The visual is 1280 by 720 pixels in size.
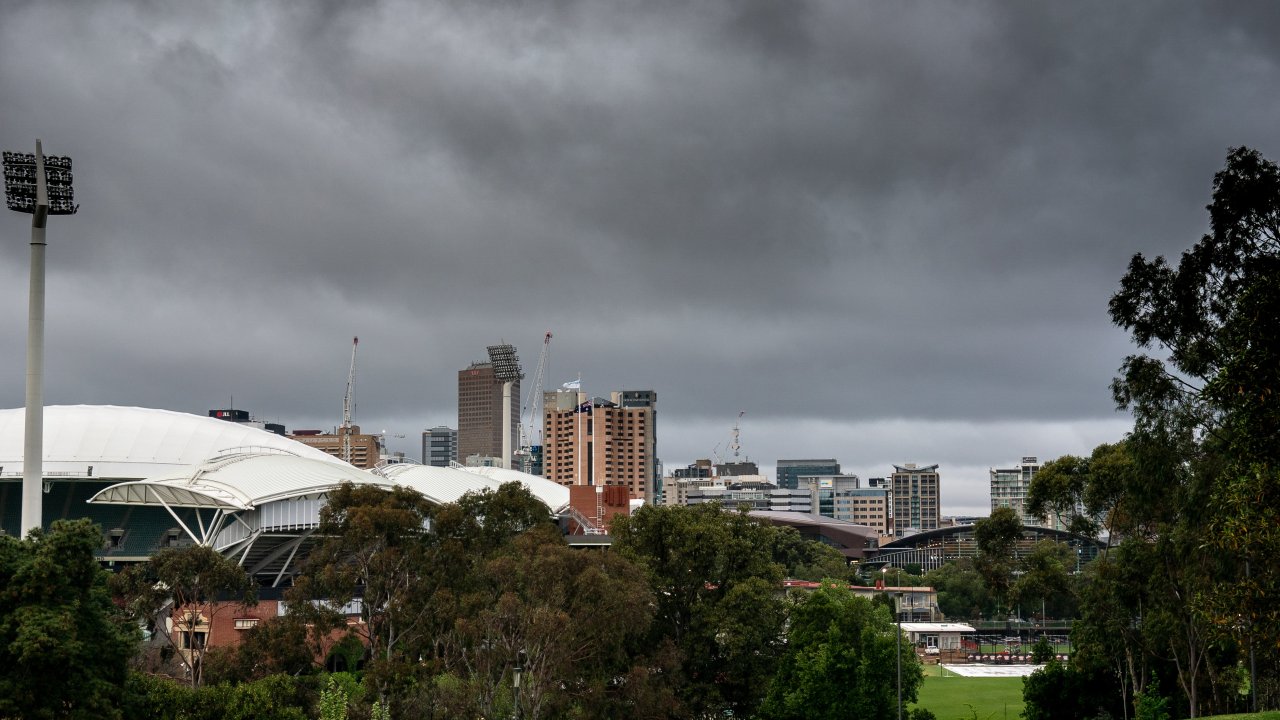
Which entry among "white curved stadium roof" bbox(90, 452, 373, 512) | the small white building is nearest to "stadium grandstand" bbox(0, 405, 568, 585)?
"white curved stadium roof" bbox(90, 452, 373, 512)

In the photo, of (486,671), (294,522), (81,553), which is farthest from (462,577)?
(294,522)

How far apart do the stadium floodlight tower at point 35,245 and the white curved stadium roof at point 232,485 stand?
15224 millimetres

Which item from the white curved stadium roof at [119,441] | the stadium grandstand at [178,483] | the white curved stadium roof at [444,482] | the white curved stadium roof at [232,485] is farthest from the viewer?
the white curved stadium roof at [444,482]

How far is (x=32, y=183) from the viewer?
65.7m

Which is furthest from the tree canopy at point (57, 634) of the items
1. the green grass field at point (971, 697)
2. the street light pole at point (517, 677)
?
the green grass field at point (971, 697)

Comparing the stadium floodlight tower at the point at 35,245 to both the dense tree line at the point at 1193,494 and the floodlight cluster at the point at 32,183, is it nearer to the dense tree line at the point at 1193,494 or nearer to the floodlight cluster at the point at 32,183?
the floodlight cluster at the point at 32,183

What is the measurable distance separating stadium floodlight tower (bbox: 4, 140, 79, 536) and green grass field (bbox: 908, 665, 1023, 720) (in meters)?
51.7

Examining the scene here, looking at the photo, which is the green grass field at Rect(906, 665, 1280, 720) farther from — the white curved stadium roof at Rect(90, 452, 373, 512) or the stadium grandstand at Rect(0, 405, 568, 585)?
the white curved stadium roof at Rect(90, 452, 373, 512)

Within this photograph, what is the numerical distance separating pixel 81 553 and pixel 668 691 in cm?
2680

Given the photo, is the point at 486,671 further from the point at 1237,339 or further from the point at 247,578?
the point at 1237,339

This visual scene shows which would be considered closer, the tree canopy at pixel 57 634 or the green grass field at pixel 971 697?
the tree canopy at pixel 57 634

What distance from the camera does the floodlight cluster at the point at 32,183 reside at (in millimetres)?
65062

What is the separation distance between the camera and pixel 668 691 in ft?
167

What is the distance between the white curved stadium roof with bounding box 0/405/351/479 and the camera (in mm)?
95125
